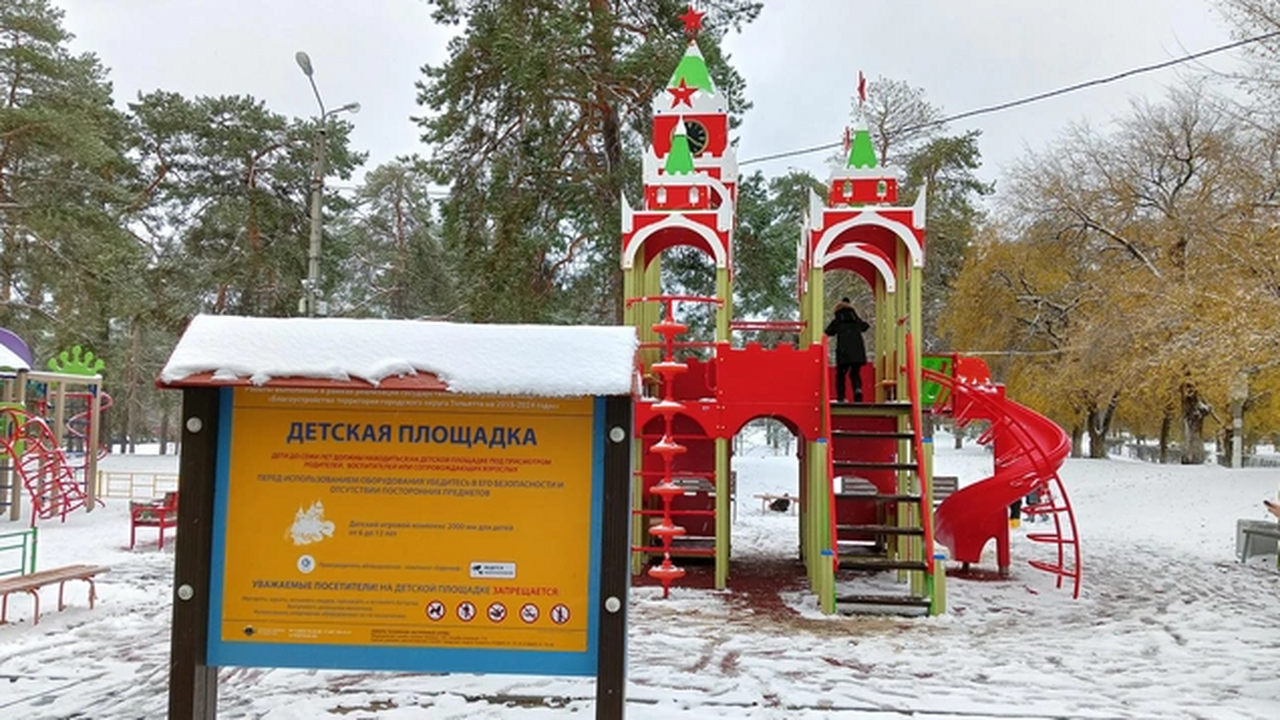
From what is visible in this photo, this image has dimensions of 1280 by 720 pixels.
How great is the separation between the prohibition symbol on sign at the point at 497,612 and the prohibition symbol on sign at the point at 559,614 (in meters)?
0.20

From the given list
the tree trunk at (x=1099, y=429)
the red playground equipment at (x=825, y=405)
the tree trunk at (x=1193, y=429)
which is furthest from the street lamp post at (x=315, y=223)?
the tree trunk at (x=1099, y=429)

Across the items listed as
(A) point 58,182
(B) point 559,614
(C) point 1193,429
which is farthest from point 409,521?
(C) point 1193,429

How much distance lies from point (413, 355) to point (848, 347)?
815 cm

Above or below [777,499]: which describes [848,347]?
above

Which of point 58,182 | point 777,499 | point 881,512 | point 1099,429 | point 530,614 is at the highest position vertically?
point 58,182

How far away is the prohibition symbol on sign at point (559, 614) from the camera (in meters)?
3.53

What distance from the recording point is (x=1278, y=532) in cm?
1230

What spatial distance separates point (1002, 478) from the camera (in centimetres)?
1023

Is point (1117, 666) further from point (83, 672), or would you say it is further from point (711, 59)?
point (711, 59)

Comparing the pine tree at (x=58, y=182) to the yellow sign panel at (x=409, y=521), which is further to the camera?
the pine tree at (x=58, y=182)

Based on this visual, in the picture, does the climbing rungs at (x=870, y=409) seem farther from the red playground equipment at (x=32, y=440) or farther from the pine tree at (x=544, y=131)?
the red playground equipment at (x=32, y=440)

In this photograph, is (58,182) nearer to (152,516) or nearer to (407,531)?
(152,516)

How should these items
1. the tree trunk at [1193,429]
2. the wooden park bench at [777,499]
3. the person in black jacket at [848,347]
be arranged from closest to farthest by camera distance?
1. the person in black jacket at [848,347]
2. the wooden park bench at [777,499]
3. the tree trunk at [1193,429]

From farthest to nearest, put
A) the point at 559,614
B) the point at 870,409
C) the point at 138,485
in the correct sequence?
the point at 138,485, the point at 870,409, the point at 559,614
